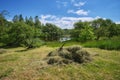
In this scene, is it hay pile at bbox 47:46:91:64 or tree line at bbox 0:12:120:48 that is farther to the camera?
tree line at bbox 0:12:120:48

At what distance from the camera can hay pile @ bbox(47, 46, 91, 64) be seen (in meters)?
9.72

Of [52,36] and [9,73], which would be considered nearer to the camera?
[9,73]

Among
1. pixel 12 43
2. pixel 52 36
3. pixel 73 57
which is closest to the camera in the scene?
pixel 73 57

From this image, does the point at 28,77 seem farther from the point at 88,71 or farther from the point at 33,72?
the point at 88,71

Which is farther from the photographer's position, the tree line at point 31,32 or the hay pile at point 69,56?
the tree line at point 31,32

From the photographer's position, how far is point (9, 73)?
8.15 m

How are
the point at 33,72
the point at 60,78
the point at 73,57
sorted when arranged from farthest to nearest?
the point at 73,57
the point at 33,72
the point at 60,78

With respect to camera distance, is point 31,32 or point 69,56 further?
point 31,32

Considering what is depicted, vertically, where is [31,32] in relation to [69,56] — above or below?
above

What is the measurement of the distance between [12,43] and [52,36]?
3069 centimetres

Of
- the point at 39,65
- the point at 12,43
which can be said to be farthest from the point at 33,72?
the point at 12,43

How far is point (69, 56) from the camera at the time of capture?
10.2m

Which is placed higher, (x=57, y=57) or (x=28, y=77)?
(x=57, y=57)

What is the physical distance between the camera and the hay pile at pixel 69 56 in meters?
9.72
